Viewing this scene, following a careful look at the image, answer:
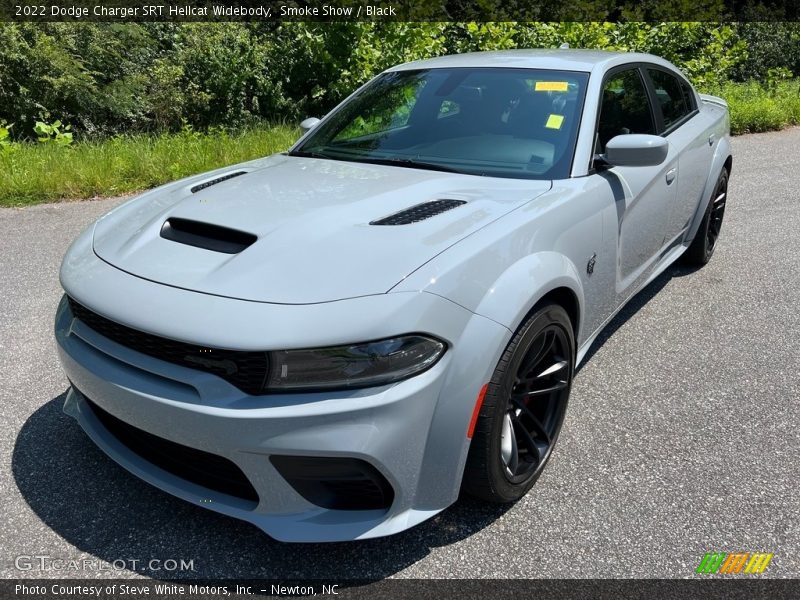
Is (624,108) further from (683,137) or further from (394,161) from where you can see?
(394,161)

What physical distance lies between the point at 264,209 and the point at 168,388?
0.83 metres

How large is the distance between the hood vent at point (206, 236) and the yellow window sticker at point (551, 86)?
1.70 m

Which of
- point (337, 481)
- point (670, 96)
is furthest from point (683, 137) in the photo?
point (337, 481)

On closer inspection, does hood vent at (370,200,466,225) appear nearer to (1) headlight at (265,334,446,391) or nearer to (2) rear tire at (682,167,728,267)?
(1) headlight at (265,334,446,391)

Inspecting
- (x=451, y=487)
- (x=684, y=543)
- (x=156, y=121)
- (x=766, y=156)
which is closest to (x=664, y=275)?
(x=684, y=543)

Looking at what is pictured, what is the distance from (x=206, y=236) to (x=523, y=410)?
1.32 metres

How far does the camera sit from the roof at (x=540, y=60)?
338cm

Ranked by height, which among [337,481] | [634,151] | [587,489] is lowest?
[587,489]

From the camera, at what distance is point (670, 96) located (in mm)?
4203

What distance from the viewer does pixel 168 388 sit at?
2.00 metres

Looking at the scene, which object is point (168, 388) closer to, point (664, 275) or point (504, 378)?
point (504, 378)

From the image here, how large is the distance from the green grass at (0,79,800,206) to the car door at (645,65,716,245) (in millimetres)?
4684

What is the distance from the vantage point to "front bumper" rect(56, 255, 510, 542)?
190 cm

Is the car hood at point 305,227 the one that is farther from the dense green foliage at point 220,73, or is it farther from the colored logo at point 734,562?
the dense green foliage at point 220,73
